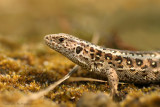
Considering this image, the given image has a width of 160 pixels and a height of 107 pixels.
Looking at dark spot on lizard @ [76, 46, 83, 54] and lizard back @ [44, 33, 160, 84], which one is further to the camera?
dark spot on lizard @ [76, 46, 83, 54]

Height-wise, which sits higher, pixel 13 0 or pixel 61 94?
pixel 13 0

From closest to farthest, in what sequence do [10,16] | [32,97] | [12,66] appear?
[32,97] < [12,66] < [10,16]

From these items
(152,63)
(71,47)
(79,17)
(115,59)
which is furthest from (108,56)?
(79,17)

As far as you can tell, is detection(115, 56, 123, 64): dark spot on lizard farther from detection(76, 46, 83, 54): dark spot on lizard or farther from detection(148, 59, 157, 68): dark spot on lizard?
detection(76, 46, 83, 54): dark spot on lizard

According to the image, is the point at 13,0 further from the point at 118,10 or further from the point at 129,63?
the point at 129,63

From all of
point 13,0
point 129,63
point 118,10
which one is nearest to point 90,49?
point 129,63

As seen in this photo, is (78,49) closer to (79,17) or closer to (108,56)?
(108,56)

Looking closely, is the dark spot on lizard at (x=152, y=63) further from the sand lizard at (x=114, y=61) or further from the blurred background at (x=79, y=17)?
the blurred background at (x=79, y=17)

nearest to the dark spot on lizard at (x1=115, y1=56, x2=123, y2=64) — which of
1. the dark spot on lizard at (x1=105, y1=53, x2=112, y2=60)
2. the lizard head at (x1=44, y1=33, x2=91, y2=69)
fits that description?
the dark spot on lizard at (x1=105, y1=53, x2=112, y2=60)
